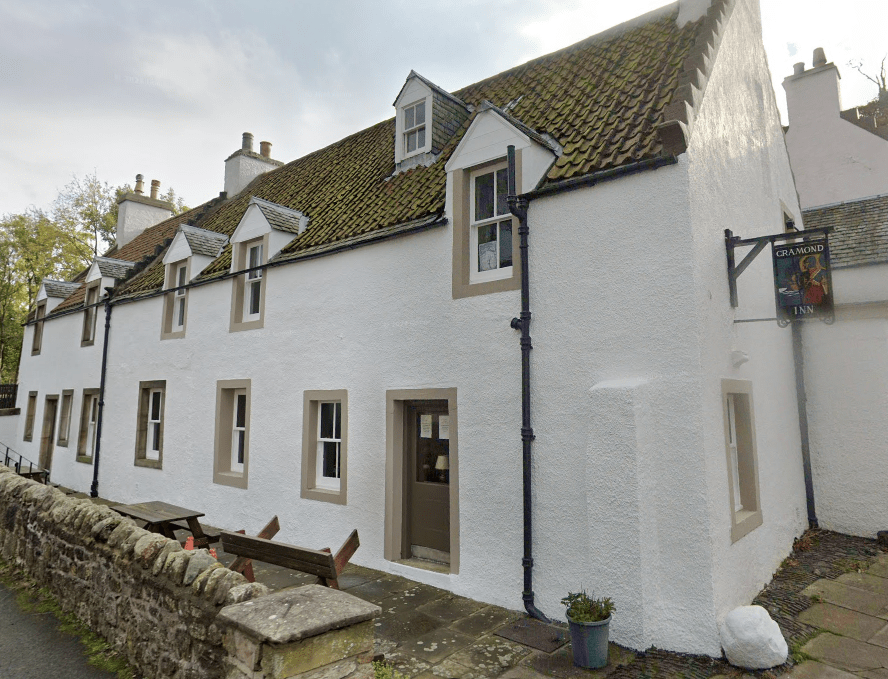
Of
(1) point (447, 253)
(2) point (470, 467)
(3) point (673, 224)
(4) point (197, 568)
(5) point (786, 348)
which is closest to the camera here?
(4) point (197, 568)

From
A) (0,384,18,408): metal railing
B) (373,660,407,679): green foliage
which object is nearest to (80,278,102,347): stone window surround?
(0,384,18,408): metal railing

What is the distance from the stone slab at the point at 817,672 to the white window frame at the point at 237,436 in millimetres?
9267

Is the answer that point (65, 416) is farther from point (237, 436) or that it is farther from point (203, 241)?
point (237, 436)

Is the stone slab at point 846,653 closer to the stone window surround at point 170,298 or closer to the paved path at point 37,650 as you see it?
the paved path at point 37,650

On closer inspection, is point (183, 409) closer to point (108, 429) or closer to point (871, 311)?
point (108, 429)

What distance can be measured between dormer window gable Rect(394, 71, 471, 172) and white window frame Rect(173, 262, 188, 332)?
6.26 m

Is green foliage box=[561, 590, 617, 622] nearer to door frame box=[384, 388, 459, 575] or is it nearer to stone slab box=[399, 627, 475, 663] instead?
stone slab box=[399, 627, 475, 663]

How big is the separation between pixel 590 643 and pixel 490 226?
516cm

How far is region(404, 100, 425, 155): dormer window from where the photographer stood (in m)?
10.1

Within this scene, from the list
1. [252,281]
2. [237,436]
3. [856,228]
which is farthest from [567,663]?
[856,228]

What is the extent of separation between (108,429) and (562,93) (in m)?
13.7

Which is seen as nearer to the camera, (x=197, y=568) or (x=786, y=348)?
(x=197, y=568)

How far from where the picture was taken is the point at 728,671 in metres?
5.03

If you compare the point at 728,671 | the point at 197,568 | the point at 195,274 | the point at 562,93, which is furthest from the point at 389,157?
the point at 728,671
